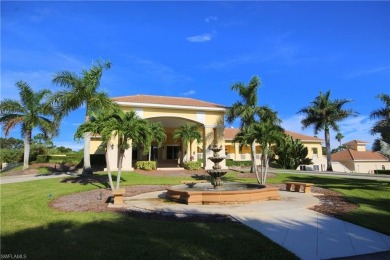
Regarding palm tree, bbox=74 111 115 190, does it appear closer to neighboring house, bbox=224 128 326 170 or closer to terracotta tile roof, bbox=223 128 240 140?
neighboring house, bbox=224 128 326 170

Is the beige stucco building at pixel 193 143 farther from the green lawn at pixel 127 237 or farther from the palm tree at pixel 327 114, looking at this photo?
the green lawn at pixel 127 237

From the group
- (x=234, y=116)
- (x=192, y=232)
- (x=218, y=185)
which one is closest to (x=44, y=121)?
(x=234, y=116)

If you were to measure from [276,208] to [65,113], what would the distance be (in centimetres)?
1864

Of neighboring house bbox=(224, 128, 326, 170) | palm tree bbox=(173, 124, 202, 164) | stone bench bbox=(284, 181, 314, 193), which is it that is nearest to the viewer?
stone bench bbox=(284, 181, 314, 193)

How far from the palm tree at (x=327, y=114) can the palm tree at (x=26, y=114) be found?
30.4 meters

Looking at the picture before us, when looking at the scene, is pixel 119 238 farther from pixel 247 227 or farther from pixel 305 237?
pixel 305 237

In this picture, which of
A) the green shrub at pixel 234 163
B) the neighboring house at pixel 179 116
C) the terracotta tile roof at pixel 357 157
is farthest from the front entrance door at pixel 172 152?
the terracotta tile roof at pixel 357 157

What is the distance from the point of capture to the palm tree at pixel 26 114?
27453 millimetres

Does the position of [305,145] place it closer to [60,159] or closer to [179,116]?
[179,116]

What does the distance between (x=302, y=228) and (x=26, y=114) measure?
1133 inches

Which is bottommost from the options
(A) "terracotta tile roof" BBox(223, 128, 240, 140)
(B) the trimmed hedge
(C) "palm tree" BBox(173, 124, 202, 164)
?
(B) the trimmed hedge

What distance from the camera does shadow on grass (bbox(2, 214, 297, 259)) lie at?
5312 millimetres

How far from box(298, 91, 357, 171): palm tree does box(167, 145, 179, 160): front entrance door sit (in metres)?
19.1

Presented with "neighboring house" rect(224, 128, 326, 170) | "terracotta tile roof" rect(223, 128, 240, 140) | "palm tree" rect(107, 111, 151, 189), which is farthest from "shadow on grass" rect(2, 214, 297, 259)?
"terracotta tile roof" rect(223, 128, 240, 140)
